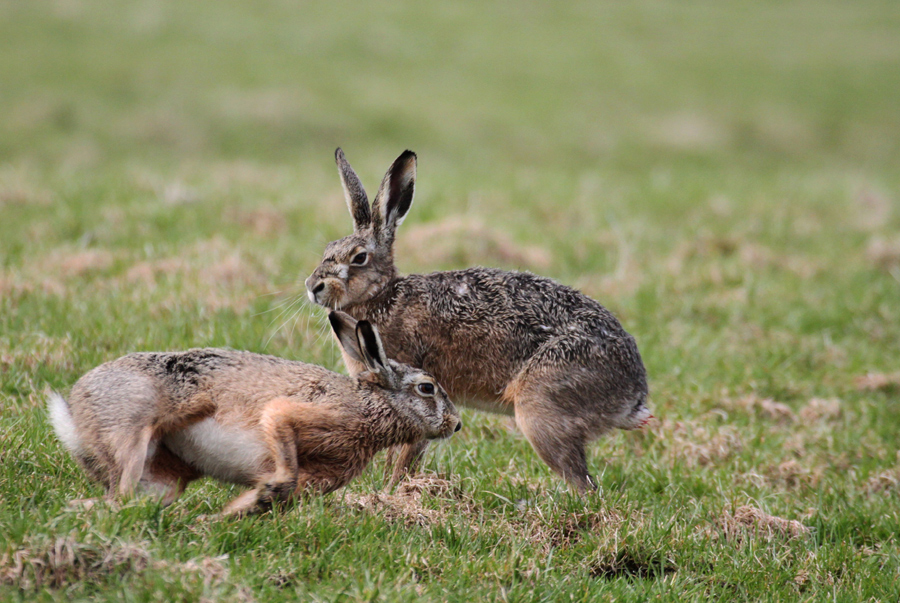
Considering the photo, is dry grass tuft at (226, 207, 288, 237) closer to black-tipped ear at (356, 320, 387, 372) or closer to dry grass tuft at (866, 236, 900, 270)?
black-tipped ear at (356, 320, 387, 372)

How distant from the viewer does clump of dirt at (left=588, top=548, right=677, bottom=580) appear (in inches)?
184

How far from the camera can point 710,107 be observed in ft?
78.6

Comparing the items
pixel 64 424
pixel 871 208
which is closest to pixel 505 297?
pixel 64 424

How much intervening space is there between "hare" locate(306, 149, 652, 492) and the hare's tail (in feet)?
5.74

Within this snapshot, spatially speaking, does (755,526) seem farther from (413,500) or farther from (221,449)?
(221,449)

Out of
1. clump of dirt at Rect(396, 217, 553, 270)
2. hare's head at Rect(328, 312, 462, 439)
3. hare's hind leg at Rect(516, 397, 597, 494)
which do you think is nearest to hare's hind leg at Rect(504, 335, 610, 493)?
hare's hind leg at Rect(516, 397, 597, 494)

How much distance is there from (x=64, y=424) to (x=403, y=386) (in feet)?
5.60

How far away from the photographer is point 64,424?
4.47m

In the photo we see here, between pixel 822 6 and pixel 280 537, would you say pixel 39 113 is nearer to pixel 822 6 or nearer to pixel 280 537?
pixel 280 537

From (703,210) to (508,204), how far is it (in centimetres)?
260

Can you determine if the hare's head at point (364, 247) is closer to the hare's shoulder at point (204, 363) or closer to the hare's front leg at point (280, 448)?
the hare's shoulder at point (204, 363)

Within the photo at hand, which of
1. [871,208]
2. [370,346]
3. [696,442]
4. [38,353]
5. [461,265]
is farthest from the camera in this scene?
[871,208]

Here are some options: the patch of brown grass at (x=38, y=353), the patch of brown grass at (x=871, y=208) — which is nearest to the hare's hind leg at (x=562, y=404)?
the patch of brown grass at (x=38, y=353)

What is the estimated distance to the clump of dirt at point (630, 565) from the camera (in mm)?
4676
